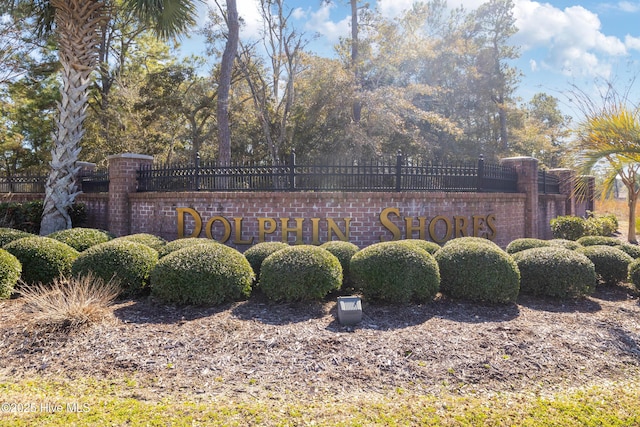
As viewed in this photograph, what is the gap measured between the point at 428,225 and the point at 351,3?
623 inches

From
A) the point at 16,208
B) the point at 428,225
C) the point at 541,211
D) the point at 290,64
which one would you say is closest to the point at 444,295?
the point at 428,225

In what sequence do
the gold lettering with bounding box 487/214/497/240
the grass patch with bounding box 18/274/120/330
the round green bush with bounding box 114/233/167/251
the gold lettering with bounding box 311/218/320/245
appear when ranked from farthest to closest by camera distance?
1. the gold lettering with bounding box 487/214/497/240
2. the gold lettering with bounding box 311/218/320/245
3. the round green bush with bounding box 114/233/167/251
4. the grass patch with bounding box 18/274/120/330

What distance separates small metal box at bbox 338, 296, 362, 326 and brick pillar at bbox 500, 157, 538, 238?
8600 mm

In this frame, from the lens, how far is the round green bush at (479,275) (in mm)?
5438

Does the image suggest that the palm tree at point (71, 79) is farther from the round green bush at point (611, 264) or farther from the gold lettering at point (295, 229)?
the round green bush at point (611, 264)

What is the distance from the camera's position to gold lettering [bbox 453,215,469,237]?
919cm

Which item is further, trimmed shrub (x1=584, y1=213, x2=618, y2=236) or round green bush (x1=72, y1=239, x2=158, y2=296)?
trimmed shrub (x1=584, y1=213, x2=618, y2=236)

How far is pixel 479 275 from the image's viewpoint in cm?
548

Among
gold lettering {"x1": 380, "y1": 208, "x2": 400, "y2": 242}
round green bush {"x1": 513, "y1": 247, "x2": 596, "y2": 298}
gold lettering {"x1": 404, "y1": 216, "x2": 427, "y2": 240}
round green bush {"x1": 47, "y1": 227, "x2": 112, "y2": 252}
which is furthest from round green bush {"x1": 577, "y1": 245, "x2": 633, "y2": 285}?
round green bush {"x1": 47, "y1": 227, "x2": 112, "y2": 252}

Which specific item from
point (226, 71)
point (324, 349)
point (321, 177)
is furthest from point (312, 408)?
point (226, 71)

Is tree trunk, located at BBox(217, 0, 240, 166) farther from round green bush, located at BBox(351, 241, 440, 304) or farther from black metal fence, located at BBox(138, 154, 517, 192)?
round green bush, located at BBox(351, 241, 440, 304)

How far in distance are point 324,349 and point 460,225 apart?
19.8 ft

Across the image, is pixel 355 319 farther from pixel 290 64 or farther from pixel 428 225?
pixel 290 64

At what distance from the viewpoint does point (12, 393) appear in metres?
3.36
